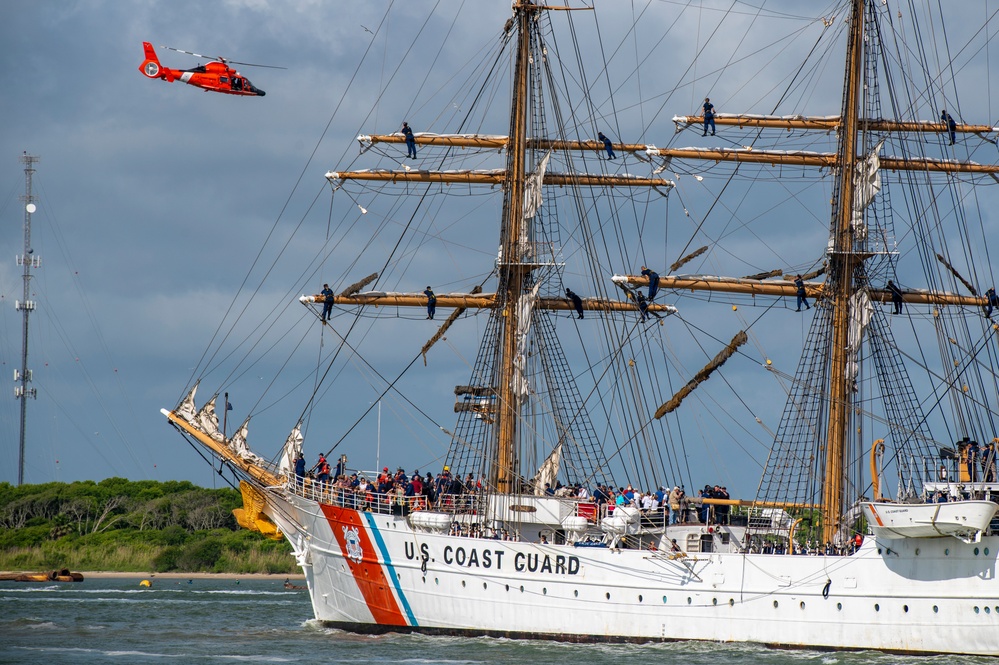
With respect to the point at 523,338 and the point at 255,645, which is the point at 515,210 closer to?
the point at 523,338

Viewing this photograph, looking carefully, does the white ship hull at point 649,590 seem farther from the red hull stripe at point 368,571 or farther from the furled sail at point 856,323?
the furled sail at point 856,323

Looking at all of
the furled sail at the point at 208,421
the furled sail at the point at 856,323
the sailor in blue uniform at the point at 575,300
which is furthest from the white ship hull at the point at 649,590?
the sailor in blue uniform at the point at 575,300

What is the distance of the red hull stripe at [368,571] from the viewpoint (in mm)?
47094

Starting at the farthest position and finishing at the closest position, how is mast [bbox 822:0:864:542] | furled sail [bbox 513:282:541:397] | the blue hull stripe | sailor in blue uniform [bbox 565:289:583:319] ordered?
sailor in blue uniform [bbox 565:289:583:319] < furled sail [bbox 513:282:541:397] < the blue hull stripe < mast [bbox 822:0:864:542]

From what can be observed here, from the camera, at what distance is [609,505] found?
45562 millimetres

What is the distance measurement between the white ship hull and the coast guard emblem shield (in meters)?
0.05

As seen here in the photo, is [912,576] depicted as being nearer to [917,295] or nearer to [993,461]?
[993,461]

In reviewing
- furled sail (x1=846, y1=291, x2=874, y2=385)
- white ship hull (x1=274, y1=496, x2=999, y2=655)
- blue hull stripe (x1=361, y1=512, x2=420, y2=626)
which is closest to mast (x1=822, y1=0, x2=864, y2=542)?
furled sail (x1=846, y1=291, x2=874, y2=385)

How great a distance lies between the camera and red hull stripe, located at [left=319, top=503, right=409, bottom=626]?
47094mm

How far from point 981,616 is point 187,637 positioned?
82.1 ft

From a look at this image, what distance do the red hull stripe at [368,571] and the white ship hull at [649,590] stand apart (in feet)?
0.16

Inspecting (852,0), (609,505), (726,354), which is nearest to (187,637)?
(609,505)

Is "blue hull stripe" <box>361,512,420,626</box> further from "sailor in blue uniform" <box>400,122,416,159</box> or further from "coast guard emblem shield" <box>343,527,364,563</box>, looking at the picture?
"sailor in blue uniform" <box>400,122,416,159</box>

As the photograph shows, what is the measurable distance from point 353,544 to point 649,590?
10428 mm
